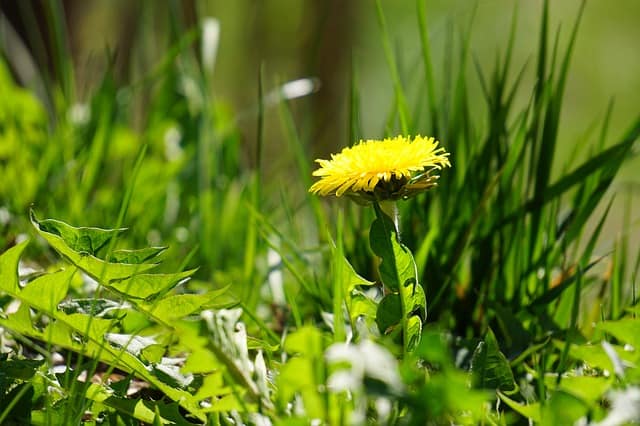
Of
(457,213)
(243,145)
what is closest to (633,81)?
(243,145)

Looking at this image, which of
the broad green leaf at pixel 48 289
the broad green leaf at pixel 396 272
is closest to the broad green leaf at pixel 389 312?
the broad green leaf at pixel 396 272

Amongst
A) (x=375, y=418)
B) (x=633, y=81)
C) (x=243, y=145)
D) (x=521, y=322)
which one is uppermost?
(x=375, y=418)

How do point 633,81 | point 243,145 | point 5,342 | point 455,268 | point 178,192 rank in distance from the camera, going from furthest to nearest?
1. point 633,81
2. point 243,145
3. point 178,192
4. point 455,268
5. point 5,342

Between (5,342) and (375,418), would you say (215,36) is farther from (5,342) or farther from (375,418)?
(375,418)

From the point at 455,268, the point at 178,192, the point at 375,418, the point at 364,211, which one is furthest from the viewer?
the point at 178,192

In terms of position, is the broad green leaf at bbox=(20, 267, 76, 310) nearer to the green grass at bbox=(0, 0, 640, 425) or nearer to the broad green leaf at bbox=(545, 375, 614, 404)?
→ the green grass at bbox=(0, 0, 640, 425)

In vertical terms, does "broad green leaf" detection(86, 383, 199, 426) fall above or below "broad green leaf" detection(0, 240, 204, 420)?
below

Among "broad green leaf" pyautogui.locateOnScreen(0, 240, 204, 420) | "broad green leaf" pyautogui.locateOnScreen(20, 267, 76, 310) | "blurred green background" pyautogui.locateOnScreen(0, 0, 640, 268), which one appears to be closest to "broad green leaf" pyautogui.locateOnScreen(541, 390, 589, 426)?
"broad green leaf" pyautogui.locateOnScreen(0, 240, 204, 420)
